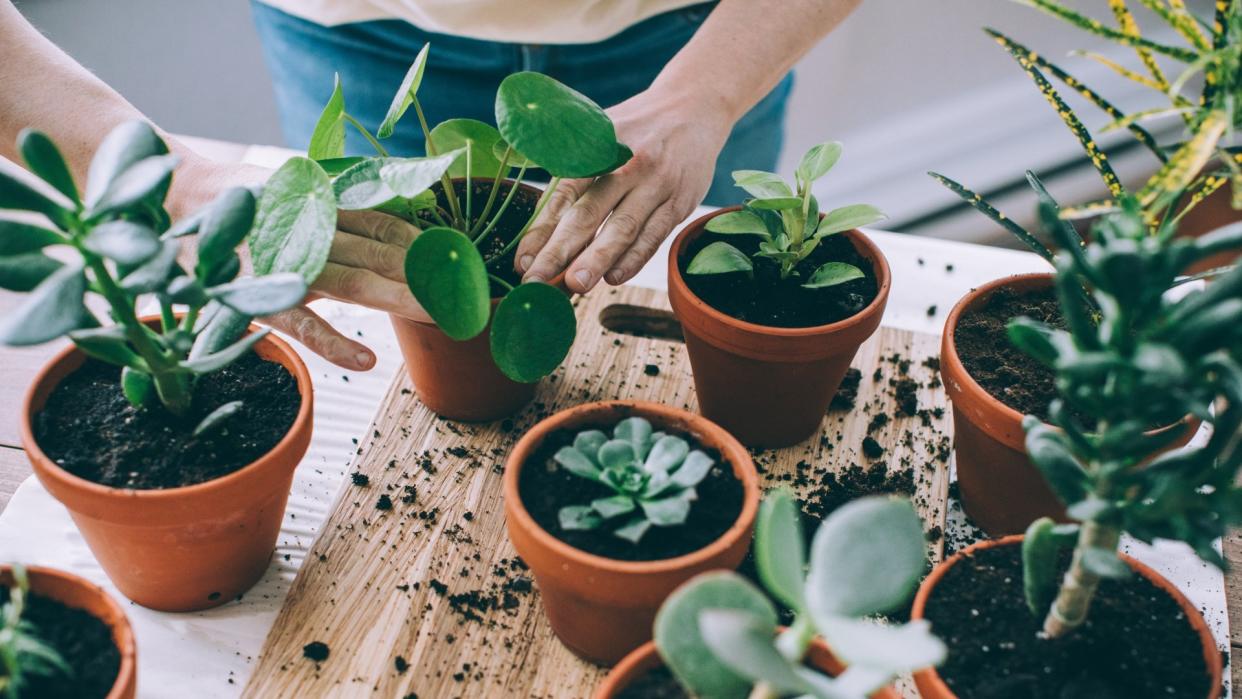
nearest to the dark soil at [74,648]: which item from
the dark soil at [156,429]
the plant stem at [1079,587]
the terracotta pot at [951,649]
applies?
the dark soil at [156,429]

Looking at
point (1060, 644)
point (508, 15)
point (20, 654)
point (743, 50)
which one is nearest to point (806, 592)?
point (1060, 644)

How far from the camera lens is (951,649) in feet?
2.38

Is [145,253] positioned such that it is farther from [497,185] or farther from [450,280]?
[497,185]

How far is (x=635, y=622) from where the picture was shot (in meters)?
0.79

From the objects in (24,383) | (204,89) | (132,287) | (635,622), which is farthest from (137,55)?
(635,622)

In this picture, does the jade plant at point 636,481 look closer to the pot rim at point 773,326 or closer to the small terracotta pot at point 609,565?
the small terracotta pot at point 609,565

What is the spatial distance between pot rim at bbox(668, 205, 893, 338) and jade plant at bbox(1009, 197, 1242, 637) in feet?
0.97

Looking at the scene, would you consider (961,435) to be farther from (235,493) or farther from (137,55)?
(137,55)

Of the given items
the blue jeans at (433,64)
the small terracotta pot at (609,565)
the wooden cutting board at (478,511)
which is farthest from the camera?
the blue jeans at (433,64)

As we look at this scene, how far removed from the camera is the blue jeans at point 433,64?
54.1 inches

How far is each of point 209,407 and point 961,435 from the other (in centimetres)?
71

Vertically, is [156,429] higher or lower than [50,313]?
lower

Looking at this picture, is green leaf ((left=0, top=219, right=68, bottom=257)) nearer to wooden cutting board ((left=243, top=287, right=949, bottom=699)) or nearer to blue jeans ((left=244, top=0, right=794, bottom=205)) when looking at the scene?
wooden cutting board ((left=243, top=287, right=949, bottom=699))

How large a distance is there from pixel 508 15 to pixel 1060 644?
3.29 feet
